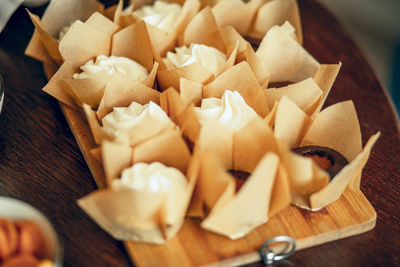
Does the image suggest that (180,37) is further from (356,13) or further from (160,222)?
(356,13)

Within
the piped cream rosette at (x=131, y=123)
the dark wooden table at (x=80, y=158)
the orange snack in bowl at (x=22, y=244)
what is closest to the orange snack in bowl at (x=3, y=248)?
the orange snack in bowl at (x=22, y=244)

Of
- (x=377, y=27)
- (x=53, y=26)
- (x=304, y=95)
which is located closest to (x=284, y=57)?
(x=304, y=95)

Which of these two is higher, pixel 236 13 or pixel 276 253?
pixel 236 13

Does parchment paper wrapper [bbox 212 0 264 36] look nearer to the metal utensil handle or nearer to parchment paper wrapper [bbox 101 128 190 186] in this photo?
parchment paper wrapper [bbox 101 128 190 186]

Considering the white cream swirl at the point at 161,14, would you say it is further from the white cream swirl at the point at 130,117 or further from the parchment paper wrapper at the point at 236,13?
the white cream swirl at the point at 130,117

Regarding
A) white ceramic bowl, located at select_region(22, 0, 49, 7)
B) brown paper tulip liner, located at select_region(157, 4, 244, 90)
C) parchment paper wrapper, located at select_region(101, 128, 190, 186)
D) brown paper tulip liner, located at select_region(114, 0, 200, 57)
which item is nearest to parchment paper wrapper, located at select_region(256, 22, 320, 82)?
brown paper tulip liner, located at select_region(157, 4, 244, 90)

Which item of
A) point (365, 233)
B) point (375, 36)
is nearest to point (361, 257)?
point (365, 233)

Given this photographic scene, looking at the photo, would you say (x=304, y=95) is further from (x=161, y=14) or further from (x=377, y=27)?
(x=377, y=27)
